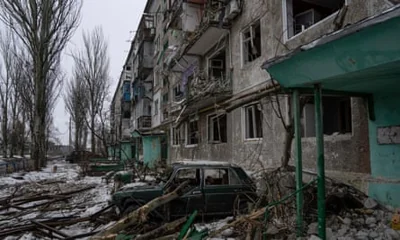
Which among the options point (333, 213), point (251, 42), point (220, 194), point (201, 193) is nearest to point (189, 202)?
point (201, 193)

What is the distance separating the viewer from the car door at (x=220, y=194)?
23.6ft

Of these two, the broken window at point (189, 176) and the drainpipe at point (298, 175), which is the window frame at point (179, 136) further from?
the drainpipe at point (298, 175)

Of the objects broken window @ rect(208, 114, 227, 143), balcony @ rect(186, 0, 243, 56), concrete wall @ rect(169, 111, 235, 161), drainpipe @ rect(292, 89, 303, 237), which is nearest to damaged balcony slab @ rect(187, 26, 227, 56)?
balcony @ rect(186, 0, 243, 56)

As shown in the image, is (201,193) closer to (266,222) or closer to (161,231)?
(161,231)

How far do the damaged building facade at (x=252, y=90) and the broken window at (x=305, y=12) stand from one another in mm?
30

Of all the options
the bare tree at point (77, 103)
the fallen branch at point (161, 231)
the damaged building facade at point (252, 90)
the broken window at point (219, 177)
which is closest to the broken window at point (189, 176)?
the broken window at point (219, 177)

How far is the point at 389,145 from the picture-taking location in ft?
19.4

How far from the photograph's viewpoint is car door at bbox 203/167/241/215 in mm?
7207

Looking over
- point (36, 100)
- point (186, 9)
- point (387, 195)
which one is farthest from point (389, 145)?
point (36, 100)

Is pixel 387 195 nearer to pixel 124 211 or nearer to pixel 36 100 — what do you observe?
pixel 124 211

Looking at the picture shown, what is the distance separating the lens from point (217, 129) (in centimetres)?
1539

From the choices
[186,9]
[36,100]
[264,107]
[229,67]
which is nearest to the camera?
[264,107]

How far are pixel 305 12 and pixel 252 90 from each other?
3100mm

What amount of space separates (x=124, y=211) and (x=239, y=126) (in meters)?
6.30
